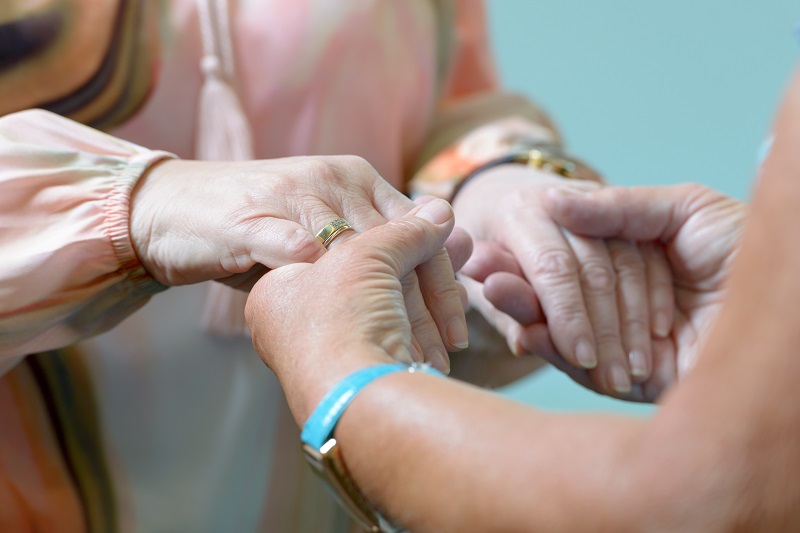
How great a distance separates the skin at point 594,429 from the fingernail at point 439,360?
51 millimetres

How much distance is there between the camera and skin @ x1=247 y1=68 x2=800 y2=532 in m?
0.29

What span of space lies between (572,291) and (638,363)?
60 millimetres

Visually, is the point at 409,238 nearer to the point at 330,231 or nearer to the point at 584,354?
the point at 330,231

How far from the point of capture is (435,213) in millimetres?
484

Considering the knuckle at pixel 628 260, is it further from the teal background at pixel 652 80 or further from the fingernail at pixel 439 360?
the teal background at pixel 652 80

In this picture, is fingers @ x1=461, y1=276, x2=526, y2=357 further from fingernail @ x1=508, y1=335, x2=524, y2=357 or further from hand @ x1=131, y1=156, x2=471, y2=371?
hand @ x1=131, y1=156, x2=471, y2=371

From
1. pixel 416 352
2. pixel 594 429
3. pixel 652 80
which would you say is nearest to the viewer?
pixel 594 429

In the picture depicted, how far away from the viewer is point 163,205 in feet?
1.70

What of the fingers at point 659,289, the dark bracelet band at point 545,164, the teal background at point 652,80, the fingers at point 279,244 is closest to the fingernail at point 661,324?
the fingers at point 659,289

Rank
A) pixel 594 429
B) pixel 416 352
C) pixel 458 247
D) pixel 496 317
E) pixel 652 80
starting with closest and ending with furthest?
pixel 594 429 < pixel 416 352 < pixel 458 247 < pixel 496 317 < pixel 652 80

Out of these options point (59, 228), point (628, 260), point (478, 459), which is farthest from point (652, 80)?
point (478, 459)

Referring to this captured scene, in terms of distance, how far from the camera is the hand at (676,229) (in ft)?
1.98

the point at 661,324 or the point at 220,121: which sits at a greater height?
the point at 220,121

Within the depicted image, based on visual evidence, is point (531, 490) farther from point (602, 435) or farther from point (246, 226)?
point (246, 226)
